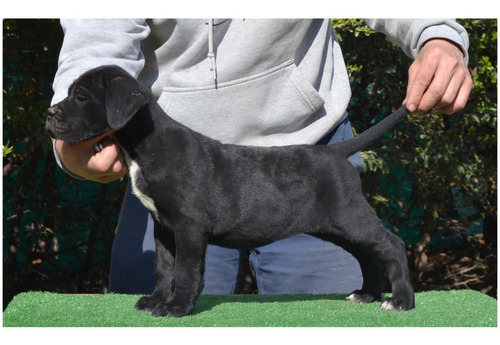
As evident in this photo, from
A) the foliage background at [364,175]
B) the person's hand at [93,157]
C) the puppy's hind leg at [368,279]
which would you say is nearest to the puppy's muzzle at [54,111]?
the person's hand at [93,157]

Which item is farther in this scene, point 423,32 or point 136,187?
point 423,32

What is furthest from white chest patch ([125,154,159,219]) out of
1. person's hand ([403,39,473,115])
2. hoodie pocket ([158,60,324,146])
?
Result: person's hand ([403,39,473,115])

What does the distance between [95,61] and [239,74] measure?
637 mm

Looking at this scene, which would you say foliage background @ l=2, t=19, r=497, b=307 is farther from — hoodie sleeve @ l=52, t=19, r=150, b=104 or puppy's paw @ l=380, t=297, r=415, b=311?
puppy's paw @ l=380, t=297, r=415, b=311

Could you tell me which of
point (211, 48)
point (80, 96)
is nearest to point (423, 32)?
point (211, 48)

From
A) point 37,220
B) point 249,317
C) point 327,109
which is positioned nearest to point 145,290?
point 249,317

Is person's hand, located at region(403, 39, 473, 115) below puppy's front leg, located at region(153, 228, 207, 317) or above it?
above

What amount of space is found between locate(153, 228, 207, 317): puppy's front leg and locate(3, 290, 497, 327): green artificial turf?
4 cm

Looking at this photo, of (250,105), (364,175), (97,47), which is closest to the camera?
(97,47)

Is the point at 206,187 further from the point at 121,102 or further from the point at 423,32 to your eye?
the point at 423,32

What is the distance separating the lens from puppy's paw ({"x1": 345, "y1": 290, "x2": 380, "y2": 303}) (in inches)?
115

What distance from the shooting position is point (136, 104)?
2461mm

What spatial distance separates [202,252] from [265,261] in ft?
3.20

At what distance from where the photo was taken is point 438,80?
273 centimetres
